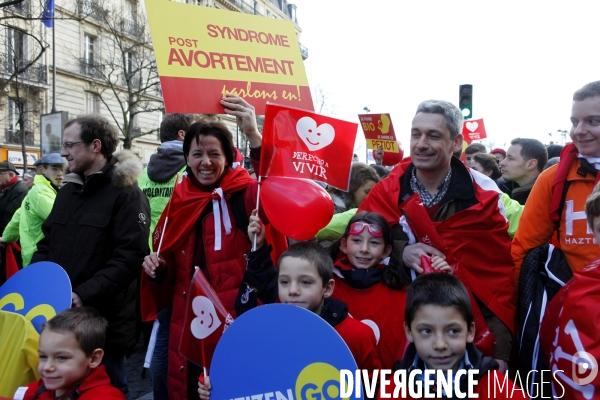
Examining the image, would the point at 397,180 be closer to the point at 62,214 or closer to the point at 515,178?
the point at 62,214

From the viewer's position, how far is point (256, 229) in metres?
2.55

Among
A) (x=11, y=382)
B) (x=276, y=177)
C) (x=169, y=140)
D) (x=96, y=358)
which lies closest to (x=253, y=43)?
(x=276, y=177)

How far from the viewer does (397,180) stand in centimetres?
285

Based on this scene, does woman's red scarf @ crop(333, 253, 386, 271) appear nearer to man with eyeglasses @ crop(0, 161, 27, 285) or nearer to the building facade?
man with eyeglasses @ crop(0, 161, 27, 285)

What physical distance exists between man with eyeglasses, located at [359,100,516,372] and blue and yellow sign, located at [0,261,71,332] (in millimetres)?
1827

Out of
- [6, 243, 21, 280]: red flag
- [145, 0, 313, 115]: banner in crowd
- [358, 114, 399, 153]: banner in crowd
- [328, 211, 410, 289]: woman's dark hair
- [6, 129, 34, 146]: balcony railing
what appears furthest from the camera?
[6, 129, 34, 146]: balcony railing

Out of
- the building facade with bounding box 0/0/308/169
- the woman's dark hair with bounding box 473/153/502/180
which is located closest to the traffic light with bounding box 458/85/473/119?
the woman's dark hair with bounding box 473/153/502/180

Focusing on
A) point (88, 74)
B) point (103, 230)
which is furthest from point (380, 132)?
point (88, 74)

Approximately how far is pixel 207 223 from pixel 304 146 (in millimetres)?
687

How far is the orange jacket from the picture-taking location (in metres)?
2.49

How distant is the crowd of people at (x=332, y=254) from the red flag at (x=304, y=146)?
0.21 m

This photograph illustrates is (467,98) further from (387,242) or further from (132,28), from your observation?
(132,28)

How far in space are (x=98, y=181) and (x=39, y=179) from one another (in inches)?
108

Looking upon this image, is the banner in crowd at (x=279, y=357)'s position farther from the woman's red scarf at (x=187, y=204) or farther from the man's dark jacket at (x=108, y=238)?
the man's dark jacket at (x=108, y=238)
